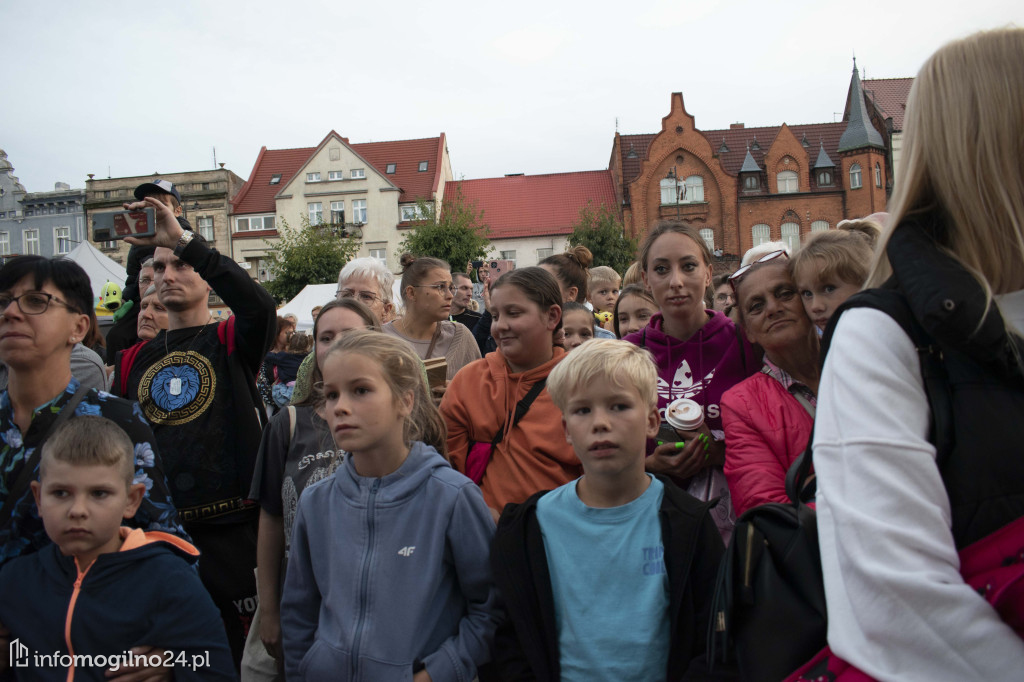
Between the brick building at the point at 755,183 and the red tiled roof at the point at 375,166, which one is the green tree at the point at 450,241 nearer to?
the red tiled roof at the point at 375,166

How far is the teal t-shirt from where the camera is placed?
2.32m

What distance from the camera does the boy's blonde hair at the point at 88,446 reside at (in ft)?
8.28

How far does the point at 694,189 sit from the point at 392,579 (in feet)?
141

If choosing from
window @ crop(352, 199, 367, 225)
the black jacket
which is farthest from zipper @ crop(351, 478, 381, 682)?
window @ crop(352, 199, 367, 225)

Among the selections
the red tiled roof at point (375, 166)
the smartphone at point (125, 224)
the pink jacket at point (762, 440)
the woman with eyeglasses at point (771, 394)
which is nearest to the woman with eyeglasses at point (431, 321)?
the smartphone at point (125, 224)

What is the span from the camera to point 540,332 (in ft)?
11.2

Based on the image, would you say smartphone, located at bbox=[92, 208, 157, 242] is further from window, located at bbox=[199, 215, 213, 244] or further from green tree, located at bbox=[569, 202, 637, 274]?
window, located at bbox=[199, 215, 213, 244]

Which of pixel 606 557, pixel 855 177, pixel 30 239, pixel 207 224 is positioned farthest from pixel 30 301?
pixel 30 239

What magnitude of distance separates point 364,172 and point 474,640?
43747 mm

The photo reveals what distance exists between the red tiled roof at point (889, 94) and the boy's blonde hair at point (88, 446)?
162 feet

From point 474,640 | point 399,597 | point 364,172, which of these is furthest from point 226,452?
point 364,172

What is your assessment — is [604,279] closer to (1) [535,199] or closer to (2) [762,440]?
(2) [762,440]

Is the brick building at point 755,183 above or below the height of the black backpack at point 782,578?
above

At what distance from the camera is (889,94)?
151ft
